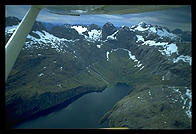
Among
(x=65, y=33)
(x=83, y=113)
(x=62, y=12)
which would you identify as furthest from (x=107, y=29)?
(x=62, y=12)

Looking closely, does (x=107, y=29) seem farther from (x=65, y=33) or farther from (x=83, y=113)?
(x=83, y=113)

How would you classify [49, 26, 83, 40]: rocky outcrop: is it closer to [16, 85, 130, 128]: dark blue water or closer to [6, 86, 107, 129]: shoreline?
[6, 86, 107, 129]: shoreline

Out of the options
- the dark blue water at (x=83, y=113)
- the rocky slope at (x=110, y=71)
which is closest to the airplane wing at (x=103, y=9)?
the dark blue water at (x=83, y=113)

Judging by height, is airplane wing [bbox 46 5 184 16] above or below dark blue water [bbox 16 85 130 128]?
above

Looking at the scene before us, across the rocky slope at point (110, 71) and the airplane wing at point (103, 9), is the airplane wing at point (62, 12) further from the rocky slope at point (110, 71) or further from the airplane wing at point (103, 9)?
the rocky slope at point (110, 71)

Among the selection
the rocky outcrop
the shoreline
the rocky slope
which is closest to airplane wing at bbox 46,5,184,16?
the rocky slope

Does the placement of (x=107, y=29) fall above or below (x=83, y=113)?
above
